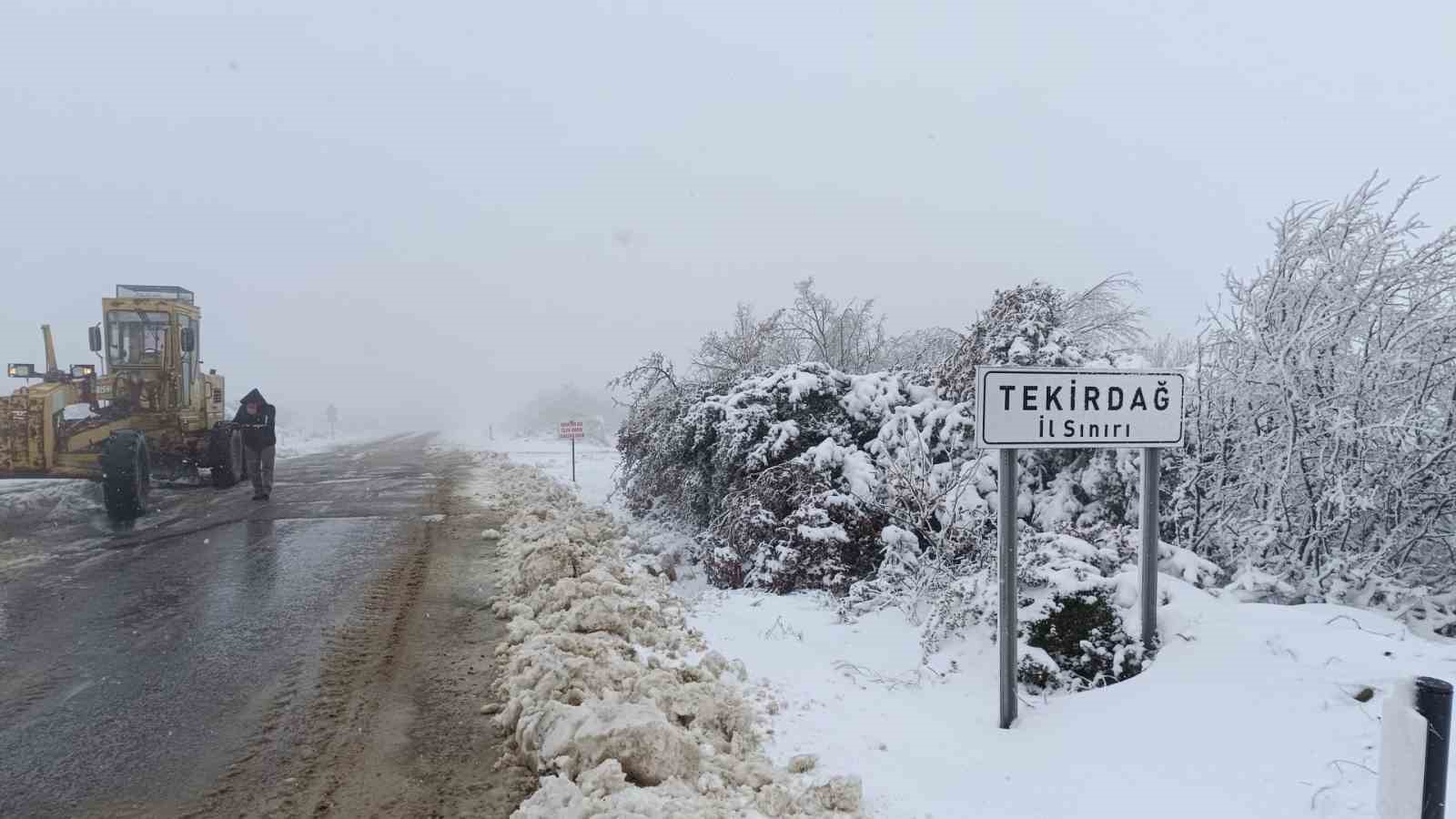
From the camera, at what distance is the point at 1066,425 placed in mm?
4195

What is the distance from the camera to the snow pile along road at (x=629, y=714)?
3.20 m

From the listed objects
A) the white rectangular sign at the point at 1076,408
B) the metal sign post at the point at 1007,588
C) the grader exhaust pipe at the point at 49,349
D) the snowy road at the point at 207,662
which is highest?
the grader exhaust pipe at the point at 49,349

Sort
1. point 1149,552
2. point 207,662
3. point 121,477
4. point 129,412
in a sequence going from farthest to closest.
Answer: point 129,412 < point 121,477 < point 207,662 < point 1149,552

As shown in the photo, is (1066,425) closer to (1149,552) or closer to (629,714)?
(1149,552)

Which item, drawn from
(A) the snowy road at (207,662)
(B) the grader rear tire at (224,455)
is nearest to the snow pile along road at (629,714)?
(A) the snowy road at (207,662)

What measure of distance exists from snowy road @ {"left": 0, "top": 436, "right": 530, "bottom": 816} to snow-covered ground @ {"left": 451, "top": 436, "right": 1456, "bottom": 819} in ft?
7.42

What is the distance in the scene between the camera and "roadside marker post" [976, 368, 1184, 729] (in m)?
4.06

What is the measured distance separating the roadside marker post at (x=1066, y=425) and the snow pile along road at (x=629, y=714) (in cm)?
145

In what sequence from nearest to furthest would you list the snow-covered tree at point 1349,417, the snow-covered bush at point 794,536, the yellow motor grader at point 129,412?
the snow-covered tree at point 1349,417 → the snow-covered bush at point 794,536 → the yellow motor grader at point 129,412

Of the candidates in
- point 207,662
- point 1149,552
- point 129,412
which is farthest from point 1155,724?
point 129,412

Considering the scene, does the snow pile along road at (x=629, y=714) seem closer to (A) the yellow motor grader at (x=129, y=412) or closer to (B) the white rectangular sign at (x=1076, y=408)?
(B) the white rectangular sign at (x=1076, y=408)

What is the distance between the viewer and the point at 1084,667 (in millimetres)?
4570

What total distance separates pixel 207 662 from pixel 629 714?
3516mm

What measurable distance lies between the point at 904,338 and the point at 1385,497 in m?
14.4
